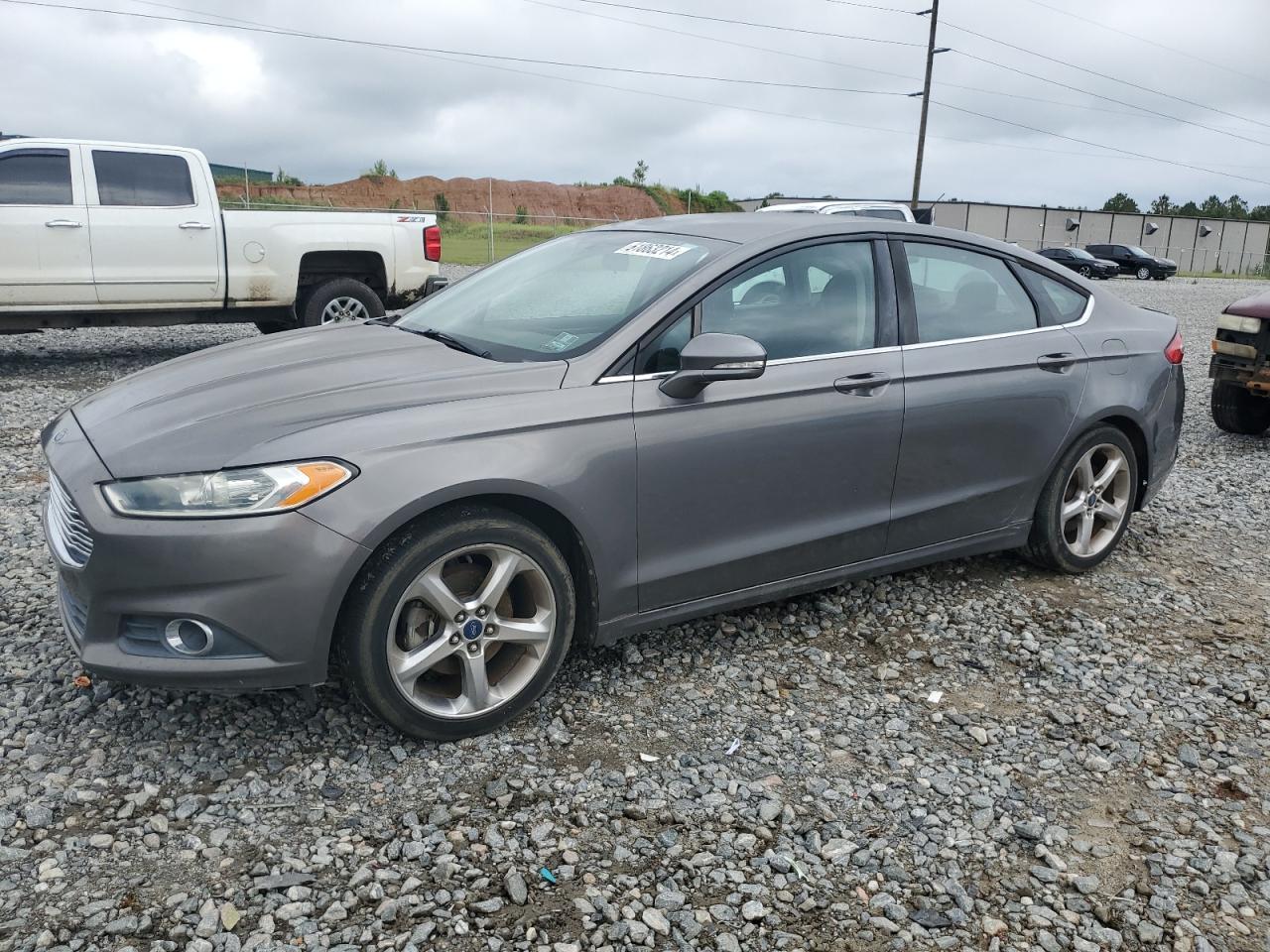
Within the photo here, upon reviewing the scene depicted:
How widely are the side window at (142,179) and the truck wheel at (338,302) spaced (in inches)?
55.6

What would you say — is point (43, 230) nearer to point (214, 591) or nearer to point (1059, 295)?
point (214, 591)

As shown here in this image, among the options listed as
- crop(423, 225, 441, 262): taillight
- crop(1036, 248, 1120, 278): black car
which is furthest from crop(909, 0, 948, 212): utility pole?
crop(423, 225, 441, 262): taillight

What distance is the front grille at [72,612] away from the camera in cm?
294

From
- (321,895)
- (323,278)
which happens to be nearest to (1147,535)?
(321,895)

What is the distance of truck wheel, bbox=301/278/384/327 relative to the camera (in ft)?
33.0

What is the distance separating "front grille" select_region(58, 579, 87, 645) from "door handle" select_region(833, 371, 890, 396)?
2588 mm

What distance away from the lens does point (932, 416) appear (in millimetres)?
3990

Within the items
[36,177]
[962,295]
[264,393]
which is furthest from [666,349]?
[36,177]

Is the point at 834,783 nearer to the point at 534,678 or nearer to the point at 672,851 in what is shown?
the point at 672,851

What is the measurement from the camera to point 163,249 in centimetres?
934

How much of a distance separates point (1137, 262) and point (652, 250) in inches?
1721

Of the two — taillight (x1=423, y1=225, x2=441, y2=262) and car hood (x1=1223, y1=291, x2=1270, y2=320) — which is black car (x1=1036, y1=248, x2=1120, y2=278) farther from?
taillight (x1=423, y1=225, x2=441, y2=262)

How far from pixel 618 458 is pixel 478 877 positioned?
52.0 inches

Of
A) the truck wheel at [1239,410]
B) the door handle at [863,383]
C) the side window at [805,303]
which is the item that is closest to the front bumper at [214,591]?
the side window at [805,303]
